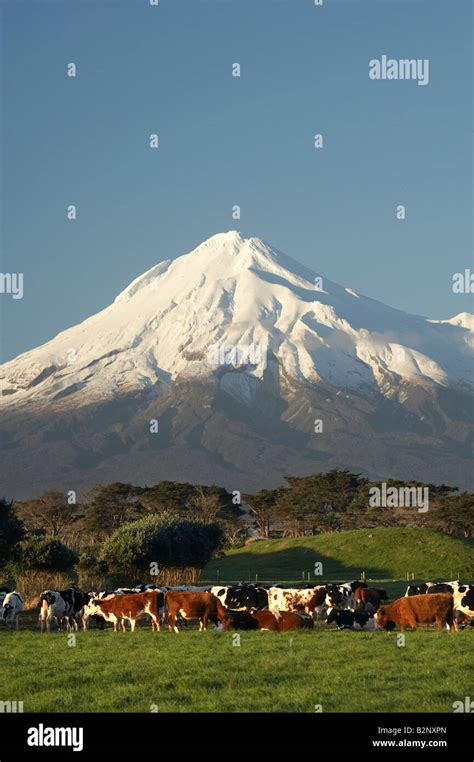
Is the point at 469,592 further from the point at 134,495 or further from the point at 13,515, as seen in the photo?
the point at 134,495

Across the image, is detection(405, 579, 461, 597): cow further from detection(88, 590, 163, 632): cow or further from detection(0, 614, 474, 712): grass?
detection(88, 590, 163, 632): cow

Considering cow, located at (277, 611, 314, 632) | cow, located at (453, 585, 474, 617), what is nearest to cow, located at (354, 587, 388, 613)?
cow, located at (453, 585, 474, 617)

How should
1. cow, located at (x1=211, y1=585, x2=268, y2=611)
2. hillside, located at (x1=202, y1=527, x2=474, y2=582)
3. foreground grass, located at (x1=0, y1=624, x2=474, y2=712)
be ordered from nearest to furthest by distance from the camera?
foreground grass, located at (x1=0, y1=624, x2=474, y2=712) → cow, located at (x1=211, y1=585, x2=268, y2=611) → hillside, located at (x1=202, y1=527, x2=474, y2=582)

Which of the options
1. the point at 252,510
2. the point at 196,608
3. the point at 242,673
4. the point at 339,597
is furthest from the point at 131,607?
the point at 252,510

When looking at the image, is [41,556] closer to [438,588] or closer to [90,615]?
[90,615]
